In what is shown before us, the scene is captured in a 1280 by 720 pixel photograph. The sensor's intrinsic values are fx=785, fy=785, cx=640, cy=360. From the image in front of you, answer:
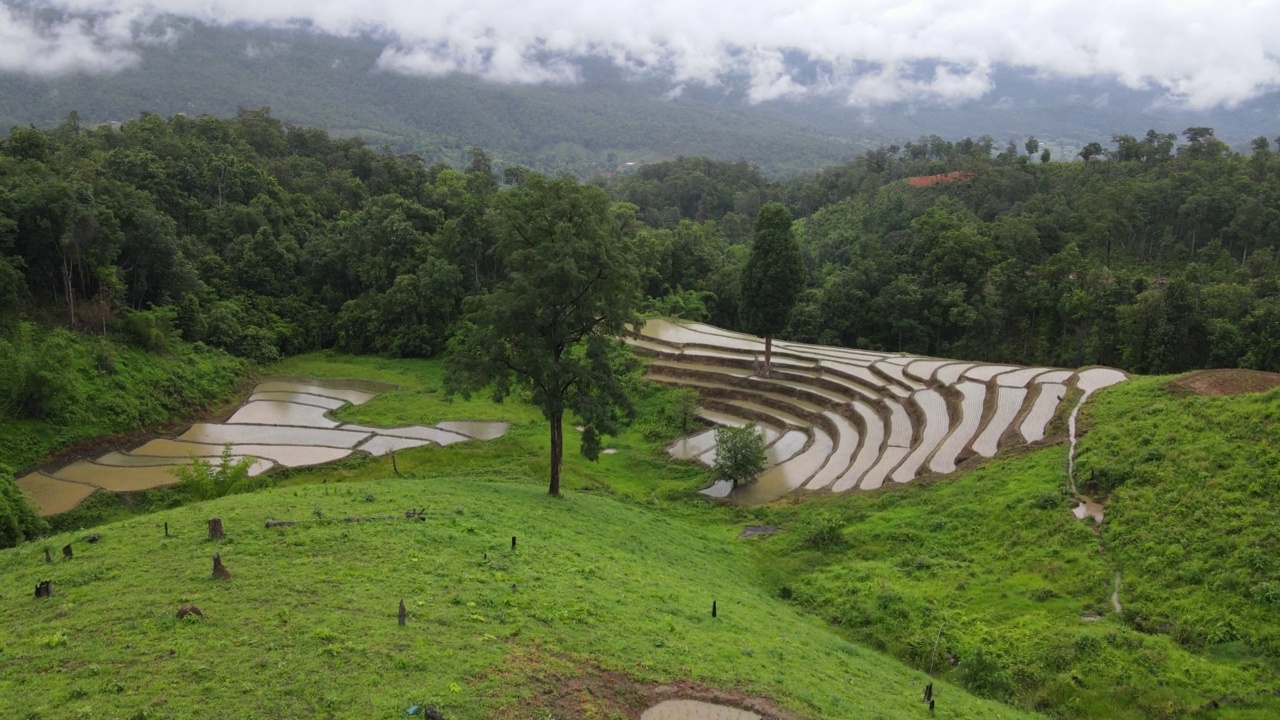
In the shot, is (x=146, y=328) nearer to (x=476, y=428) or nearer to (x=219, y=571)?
(x=476, y=428)

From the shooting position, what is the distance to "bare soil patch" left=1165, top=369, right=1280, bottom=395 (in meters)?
22.9

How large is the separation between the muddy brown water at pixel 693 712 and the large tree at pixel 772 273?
25.5 m

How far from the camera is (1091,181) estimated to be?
199ft

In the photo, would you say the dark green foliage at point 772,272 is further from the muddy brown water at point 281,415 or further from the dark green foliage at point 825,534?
the muddy brown water at point 281,415

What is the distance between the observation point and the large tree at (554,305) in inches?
801

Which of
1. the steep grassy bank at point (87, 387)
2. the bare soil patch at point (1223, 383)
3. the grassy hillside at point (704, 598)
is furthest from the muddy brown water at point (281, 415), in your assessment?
the bare soil patch at point (1223, 383)

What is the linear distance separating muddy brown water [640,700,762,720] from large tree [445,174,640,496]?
10760mm

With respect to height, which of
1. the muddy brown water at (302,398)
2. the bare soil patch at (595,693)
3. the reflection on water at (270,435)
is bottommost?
the reflection on water at (270,435)

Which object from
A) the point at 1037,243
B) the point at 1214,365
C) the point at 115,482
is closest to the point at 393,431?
the point at 115,482

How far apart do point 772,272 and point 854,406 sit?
6.80m

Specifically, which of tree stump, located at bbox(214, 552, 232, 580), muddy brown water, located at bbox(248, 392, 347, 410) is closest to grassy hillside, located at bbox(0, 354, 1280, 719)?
tree stump, located at bbox(214, 552, 232, 580)

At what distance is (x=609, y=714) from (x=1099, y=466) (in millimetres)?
15651

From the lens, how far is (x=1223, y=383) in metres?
23.6

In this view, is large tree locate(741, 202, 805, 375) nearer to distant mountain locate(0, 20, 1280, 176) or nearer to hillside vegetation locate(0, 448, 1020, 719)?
hillside vegetation locate(0, 448, 1020, 719)
